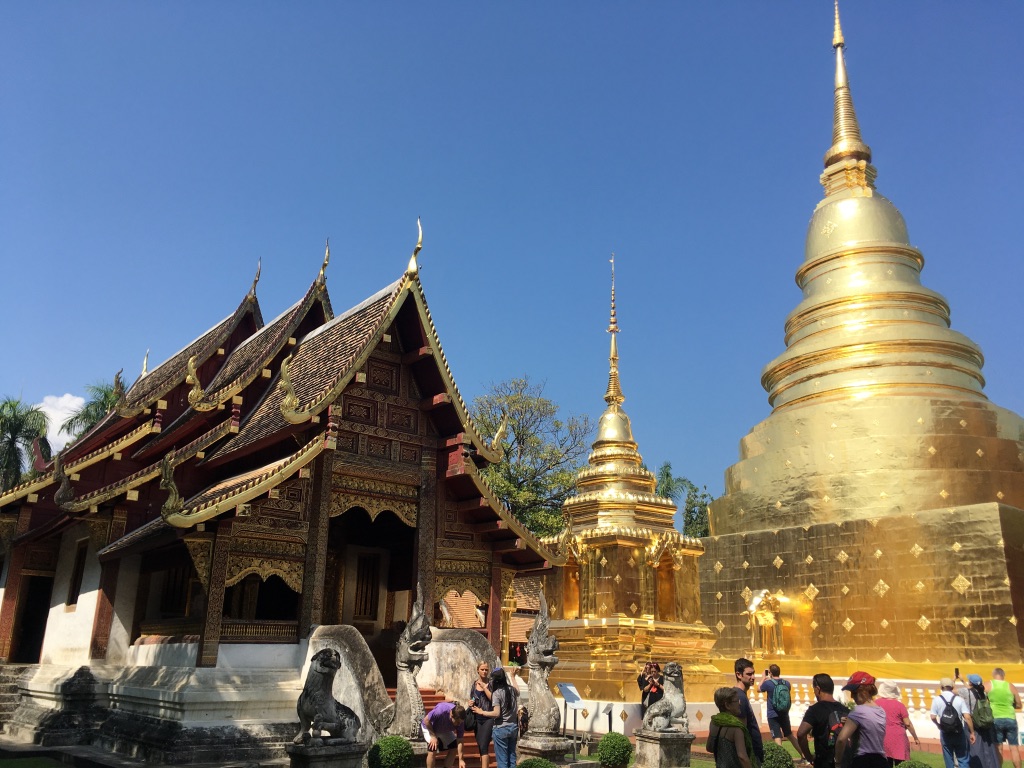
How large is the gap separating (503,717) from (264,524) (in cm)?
395

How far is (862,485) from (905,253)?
8.36m

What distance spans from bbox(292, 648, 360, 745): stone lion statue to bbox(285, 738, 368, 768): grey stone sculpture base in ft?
0.22

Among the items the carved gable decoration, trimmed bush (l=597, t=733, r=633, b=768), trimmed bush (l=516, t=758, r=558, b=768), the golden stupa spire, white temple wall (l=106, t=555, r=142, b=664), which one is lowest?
trimmed bush (l=597, t=733, r=633, b=768)

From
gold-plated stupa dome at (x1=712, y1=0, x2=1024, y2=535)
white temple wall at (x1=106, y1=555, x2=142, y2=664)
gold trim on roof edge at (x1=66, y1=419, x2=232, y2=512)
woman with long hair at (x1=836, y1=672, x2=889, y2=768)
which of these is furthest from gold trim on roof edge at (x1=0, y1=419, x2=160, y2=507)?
gold-plated stupa dome at (x1=712, y1=0, x2=1024, y2=535)

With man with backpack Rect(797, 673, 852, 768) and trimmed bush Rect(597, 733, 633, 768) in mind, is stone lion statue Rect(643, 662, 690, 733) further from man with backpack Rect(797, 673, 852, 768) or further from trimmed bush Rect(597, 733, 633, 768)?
man with backpack Rect(797, 673, 852, 768)

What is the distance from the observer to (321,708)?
768cm

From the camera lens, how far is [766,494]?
24031 mm

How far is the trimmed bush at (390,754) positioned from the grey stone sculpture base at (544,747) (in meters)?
1.80

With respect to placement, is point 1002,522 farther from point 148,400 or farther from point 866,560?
point 148,400

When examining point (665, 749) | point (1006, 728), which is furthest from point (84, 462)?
point (1006, 728)

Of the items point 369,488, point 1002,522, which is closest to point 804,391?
point 1002,522

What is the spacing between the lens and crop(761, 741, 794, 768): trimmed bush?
30.8 ft

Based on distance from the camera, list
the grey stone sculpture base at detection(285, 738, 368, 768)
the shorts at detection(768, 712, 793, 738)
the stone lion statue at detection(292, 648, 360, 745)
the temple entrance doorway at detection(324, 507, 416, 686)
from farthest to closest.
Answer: the temple entrance doorway at detection(324, 507, 416, 686)
the shorts at detection(768, 712, 793, 738)
the stone lion statue at detection(292, 648, 360, 745)
the grey stone sculpture base at detection(285, 738, 368, 768)

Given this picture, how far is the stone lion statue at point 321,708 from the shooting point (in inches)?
301
